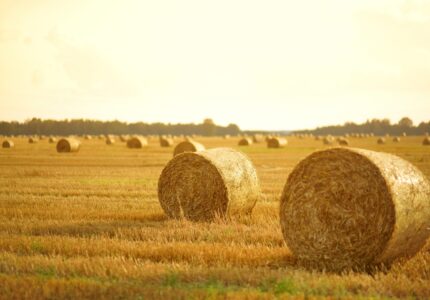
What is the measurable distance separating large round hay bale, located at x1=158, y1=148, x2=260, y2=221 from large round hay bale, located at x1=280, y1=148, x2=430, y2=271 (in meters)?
3.59

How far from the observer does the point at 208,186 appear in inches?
506

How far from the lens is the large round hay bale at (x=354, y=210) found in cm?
804

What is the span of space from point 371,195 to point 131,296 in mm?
3666

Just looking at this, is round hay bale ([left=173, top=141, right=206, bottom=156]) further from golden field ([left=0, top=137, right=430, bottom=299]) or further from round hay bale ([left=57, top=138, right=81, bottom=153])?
golden field ([left=0, top=137, right=430, bottom=299])

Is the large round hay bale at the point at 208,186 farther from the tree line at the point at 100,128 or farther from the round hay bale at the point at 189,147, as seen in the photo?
the tree line at the point at 100,128

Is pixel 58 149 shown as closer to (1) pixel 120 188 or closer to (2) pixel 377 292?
(1) pixel 120 188

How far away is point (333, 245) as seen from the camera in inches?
332

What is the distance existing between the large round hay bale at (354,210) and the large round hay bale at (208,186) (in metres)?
3.59

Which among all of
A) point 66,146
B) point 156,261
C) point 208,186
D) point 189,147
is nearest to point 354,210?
point 156,261

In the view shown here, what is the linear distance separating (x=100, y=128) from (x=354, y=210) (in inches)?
5915

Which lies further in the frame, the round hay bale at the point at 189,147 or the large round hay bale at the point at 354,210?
the round hay bale at the point at 189,147

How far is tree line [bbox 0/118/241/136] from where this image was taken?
463 ft

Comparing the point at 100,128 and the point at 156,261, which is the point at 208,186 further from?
the point at 100,128

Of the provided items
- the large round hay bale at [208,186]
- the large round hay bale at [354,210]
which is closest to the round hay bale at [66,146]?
Answer: the large round hay bale at [208,186]
